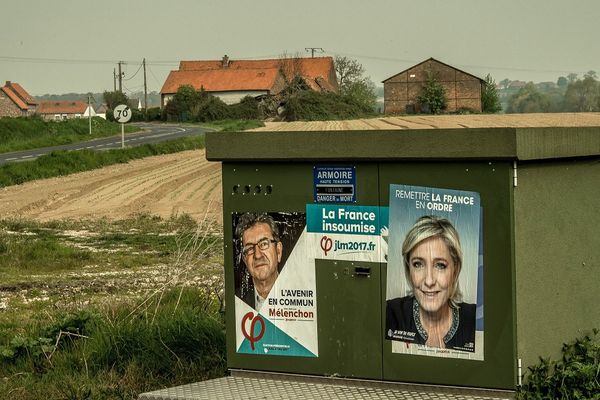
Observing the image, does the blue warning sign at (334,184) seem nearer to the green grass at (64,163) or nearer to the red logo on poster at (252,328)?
the red logo on poster at (252,328)

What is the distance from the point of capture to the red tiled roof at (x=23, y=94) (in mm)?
170250

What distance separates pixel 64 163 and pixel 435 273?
1424 inches

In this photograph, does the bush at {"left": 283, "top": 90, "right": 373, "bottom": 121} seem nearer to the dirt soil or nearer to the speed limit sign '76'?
the dirt soil

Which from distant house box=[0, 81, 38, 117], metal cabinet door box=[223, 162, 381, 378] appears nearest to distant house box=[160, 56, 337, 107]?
distant house box=[0, 81, 38, 117]

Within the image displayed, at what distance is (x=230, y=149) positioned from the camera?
20.3ft

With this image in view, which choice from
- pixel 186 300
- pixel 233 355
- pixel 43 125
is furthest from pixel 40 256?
pixel 43 125

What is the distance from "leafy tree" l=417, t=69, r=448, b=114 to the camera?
50.9ft

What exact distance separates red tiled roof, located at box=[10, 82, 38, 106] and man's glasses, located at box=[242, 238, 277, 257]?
168498mm

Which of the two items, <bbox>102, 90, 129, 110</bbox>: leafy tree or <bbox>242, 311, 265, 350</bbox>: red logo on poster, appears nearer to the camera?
<bbox>242, 311, 265, 350</bbox>: red logo on poster

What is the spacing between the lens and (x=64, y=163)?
133 ft

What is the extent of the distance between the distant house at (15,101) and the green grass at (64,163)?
76.9 metres

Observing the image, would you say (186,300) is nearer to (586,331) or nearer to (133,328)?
(133,328)

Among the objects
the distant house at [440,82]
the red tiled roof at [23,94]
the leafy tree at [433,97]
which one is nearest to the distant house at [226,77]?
the red tiled roof at [23,94]

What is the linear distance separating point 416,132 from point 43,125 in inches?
2713
